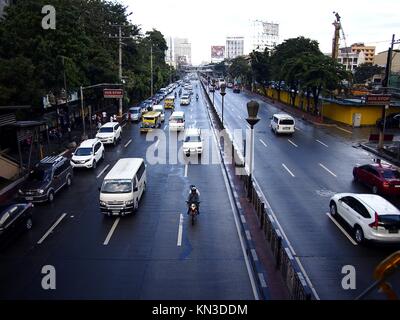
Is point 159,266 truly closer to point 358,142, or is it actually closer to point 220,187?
point 220,187

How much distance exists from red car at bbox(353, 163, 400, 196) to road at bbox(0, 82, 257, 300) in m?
8.62

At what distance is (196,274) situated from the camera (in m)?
13.7

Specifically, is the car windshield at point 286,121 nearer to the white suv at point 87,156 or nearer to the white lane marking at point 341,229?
the white suv at point 87,156

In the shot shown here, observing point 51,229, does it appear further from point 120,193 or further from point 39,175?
point 39,175

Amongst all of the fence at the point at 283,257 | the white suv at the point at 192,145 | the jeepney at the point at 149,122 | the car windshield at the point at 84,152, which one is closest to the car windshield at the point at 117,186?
the fence at the point at 283,257

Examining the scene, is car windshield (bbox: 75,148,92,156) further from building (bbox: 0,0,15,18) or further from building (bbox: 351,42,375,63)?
building (bbox: 351,42,375,63)

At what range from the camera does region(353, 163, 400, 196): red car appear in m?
21.8

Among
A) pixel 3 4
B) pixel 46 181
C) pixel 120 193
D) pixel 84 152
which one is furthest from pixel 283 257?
pixel 3 4

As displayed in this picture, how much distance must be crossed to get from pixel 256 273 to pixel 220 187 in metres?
10.8

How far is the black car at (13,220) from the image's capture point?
1600cm

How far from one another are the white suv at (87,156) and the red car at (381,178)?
59.4 ft

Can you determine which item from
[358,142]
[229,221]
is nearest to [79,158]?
[229,221]

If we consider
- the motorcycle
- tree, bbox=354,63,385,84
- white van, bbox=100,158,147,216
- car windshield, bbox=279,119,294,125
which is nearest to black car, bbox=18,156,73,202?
white van, bbox=100,158,147,216

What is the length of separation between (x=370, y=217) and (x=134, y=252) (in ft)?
31.3
